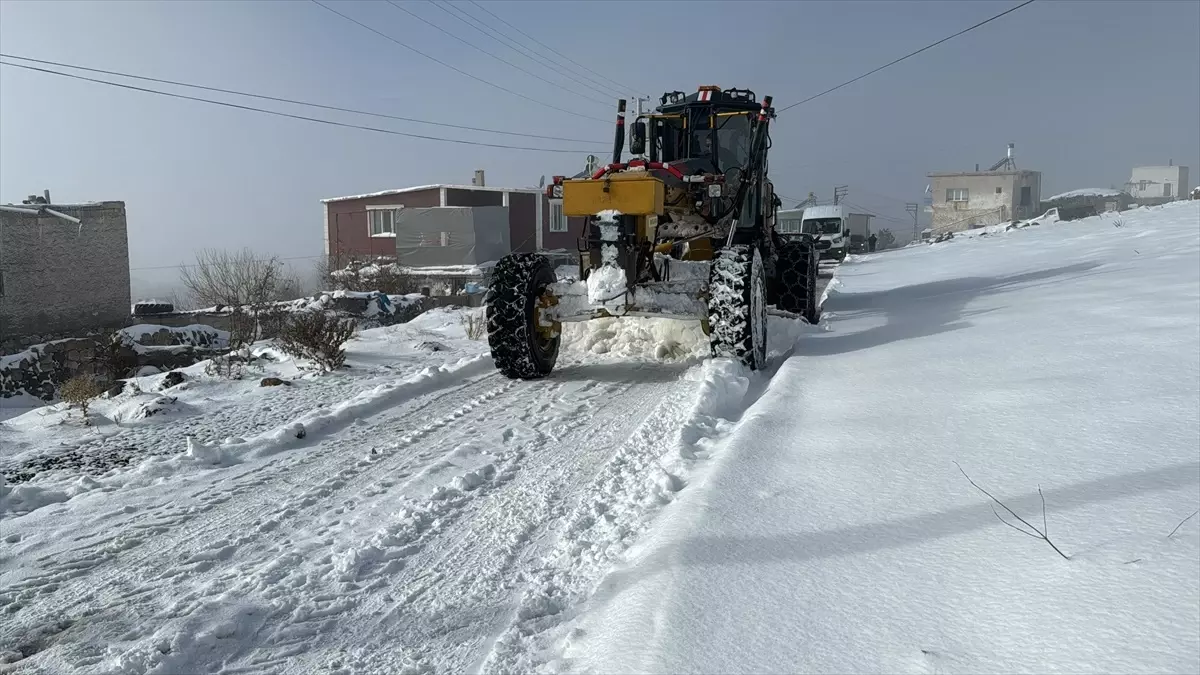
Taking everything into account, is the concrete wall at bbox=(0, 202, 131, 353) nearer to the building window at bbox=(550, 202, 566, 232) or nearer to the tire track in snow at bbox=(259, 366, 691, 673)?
the building window at bbox=(550, 202, 566, 232)

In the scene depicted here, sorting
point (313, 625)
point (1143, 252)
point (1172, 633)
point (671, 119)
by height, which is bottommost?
point (313, 625)

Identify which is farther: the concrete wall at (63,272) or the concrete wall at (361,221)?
the concrete wall at (361,221)

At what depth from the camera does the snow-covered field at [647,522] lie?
2406 mm

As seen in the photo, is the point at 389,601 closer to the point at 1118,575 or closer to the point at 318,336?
the point at 1118,575

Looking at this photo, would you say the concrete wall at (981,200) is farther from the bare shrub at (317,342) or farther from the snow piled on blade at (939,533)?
the snow piled on blade at (939,533)

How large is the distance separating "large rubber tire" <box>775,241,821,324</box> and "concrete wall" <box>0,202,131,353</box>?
63.8ft

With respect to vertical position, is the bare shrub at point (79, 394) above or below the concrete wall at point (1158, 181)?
below

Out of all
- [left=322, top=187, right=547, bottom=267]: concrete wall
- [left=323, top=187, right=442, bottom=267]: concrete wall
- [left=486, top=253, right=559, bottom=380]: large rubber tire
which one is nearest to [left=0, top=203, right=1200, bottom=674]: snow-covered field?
[left=486, top=253, right=559, bottom=380]: large rubber tire

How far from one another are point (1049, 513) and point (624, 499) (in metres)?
1.92

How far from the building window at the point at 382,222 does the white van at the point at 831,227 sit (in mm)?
18116

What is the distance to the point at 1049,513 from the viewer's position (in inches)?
116

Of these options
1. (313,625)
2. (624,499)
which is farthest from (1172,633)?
(313,625)

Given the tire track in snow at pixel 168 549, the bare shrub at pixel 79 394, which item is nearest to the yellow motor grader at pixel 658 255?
the tire track in snow at pixel 168 549

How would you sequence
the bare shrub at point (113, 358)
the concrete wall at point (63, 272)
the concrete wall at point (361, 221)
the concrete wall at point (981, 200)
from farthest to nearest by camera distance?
the concrete wall at point (981, 200) < the concrete wall at point (361, 221) < the concrete wall at point (63, 272) < the bare shrub at point (113, 358)
